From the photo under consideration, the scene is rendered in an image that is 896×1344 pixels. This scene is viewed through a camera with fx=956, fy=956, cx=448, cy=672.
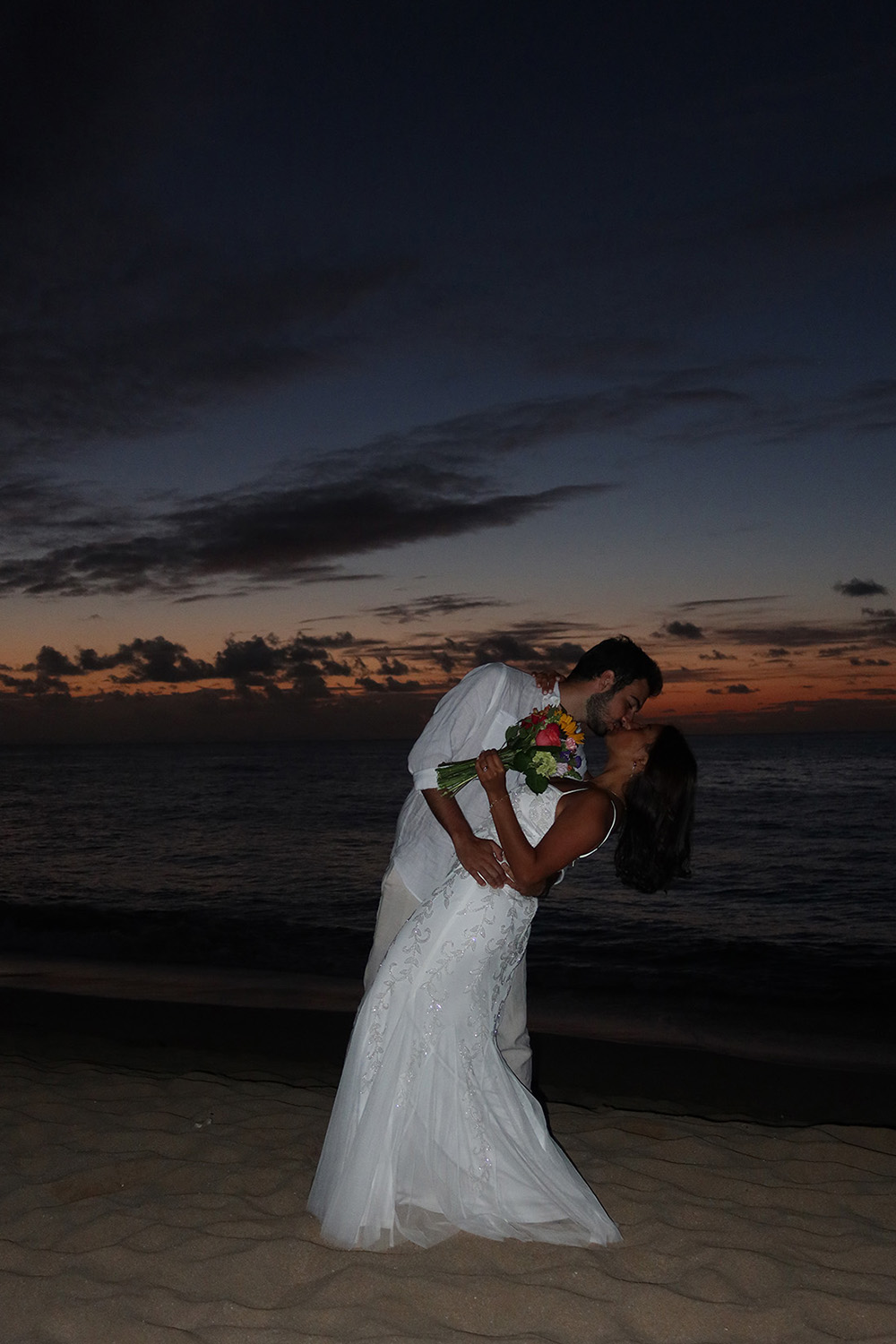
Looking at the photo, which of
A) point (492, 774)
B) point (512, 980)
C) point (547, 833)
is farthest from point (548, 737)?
point (512, 980)

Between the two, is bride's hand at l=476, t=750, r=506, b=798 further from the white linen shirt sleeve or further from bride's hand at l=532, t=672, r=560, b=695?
bride's hand at l=532, t=672, r=560, b=695

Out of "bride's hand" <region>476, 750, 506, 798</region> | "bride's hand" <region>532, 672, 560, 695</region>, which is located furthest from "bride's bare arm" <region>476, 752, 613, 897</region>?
"bride's hand" <region>532, 672, 560, 695</region>

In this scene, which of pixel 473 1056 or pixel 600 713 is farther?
pixel 600 713

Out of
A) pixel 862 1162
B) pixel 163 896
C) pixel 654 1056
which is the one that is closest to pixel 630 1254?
pixel 862 1162

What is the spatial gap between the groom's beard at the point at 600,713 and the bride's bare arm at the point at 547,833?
0.37 meters

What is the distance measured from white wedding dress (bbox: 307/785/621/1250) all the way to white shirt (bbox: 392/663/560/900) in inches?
10.4

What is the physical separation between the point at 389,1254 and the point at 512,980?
1106mm

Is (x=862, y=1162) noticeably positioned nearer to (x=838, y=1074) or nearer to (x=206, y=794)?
(x=838, y=1074)

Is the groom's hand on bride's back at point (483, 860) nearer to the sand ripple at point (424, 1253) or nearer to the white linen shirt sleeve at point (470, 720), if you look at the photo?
the white linen shirt sleeve at point (470, 720)

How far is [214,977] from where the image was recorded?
1013cm

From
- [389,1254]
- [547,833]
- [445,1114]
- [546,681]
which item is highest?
[546,681]

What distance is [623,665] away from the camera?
401 centimetres

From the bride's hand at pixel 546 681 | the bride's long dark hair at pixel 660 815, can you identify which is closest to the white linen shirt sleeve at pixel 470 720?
the bride's hand at pixel 546 681

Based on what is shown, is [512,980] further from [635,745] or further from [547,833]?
[635,745]
